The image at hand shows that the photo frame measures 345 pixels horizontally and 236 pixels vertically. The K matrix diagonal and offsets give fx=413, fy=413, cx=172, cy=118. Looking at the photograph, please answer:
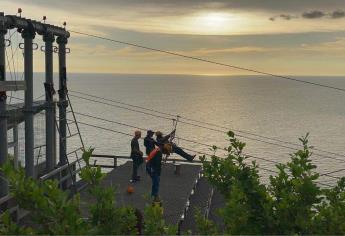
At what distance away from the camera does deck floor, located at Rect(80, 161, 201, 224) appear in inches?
619

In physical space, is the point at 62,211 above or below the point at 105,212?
above

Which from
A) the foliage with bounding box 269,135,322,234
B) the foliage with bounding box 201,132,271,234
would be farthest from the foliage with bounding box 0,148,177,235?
the foliage with bounding box 269,135,322,234

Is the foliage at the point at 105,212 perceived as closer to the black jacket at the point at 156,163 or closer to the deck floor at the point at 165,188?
the deck floor at the point at 165,188

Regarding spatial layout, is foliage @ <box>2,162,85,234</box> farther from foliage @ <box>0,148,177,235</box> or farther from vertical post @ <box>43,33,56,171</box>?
vertical post @ <box>43,33,56,171</box>

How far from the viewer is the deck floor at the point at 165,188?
619 inches

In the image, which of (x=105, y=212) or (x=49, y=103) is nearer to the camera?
(x=105, y=212)

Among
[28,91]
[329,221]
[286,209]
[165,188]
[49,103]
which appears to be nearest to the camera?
[329,221]

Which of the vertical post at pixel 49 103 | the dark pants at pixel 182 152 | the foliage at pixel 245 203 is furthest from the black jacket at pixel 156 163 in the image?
the foliage at pixel 245 203

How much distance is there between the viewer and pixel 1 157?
1398cm

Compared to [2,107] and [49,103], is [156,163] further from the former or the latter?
[2,107]

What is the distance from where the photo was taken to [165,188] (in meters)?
18.7

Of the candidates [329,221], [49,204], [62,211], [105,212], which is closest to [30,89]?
[105,212]

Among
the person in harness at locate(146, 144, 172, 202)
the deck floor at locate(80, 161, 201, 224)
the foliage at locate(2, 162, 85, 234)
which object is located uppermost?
the foliage at locate(2, 162, 85, 234)

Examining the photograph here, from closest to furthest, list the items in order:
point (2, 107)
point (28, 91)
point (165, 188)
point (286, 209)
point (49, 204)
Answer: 1. point (49, 204)
2. point (286, 209)
3. point (2, 107)
4. point (28, 91)
5. point (165, 188)
